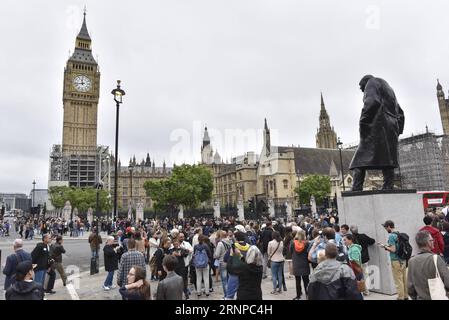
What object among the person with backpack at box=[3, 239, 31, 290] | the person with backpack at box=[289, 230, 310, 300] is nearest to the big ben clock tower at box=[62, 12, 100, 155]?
the person with backpack at box=[3, 239, 31, 290]

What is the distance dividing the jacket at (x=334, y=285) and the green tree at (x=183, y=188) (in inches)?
2102

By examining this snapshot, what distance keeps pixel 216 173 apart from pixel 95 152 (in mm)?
40061

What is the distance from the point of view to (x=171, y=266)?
5137 mm

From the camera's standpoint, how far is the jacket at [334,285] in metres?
4.11

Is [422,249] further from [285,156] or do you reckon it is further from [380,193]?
[285,156]

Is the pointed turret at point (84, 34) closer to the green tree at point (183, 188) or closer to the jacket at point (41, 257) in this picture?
the green tree at point (183, 188)

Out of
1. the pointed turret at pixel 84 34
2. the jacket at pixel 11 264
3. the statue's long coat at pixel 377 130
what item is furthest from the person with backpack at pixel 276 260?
the pointed turret at pixel 84 34

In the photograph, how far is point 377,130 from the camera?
878 cm

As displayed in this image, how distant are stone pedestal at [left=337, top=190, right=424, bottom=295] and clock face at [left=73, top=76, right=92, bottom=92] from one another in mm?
109713

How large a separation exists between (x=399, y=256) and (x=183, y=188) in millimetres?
51559

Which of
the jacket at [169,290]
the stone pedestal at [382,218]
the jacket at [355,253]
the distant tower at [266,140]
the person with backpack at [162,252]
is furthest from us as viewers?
the distant tower at [266,140]

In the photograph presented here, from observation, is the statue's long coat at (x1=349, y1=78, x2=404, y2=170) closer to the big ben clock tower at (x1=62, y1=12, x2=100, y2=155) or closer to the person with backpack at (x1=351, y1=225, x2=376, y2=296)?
the person with backpack at (x1=351, y1=225, x2=376, y2=296)

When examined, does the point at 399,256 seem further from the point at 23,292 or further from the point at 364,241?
→ the point at 23,292
